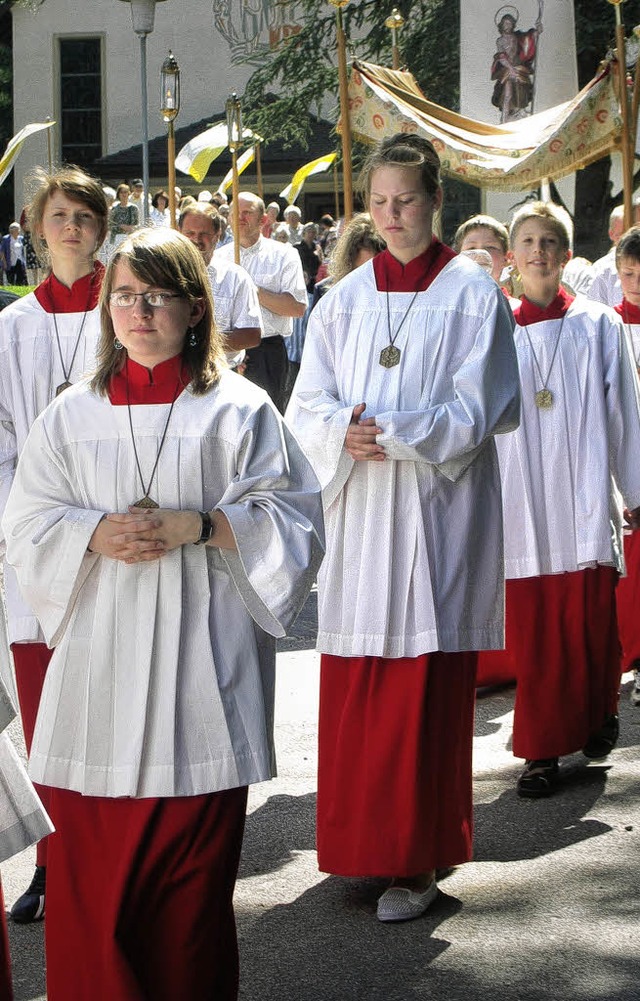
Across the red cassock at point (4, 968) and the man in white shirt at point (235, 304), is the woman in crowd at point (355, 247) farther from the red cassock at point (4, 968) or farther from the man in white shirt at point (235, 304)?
the red cassock at point (4, 968)

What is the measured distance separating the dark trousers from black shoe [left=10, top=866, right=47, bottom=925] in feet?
21.8

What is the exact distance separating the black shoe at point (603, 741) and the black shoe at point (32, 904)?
249 centimetres

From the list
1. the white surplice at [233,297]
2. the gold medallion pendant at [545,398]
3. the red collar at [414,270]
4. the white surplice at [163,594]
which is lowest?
the white surplice at [163,594]

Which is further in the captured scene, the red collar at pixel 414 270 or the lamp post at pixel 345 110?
the lamp post at pixel 345 110

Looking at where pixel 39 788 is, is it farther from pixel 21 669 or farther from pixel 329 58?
pixel 329 58

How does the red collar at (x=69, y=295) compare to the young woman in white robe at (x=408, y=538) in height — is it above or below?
above

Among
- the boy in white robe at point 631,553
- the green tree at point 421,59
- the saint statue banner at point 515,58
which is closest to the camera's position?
the boy in white robe at point 631,553

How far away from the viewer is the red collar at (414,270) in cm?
514

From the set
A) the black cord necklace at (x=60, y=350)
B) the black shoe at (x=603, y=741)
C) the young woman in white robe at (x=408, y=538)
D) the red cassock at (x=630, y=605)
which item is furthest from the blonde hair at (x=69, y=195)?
the red cassock at (x=630, y=605)

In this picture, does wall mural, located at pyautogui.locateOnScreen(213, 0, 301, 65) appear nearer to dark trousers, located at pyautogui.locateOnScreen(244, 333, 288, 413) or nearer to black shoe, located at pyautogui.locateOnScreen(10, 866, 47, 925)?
dark trousers, located at pyautogui.locateOnScreen(244, 333, 288, 413)

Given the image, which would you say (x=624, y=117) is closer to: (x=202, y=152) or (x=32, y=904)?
(x=32, y=904)

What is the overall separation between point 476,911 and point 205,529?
179cm

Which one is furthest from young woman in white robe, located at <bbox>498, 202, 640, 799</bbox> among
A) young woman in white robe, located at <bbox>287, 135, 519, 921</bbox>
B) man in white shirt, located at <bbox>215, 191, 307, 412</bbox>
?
man in white shirt, located at <bbox>215, 191, 307, 412</bbox>

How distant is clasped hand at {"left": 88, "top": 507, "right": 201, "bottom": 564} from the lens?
3.57 metres
